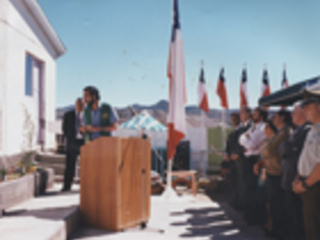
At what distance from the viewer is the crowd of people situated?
353cm

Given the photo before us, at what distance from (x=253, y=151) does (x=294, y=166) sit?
198 cm

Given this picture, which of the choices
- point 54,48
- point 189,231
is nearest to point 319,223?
point 189,231

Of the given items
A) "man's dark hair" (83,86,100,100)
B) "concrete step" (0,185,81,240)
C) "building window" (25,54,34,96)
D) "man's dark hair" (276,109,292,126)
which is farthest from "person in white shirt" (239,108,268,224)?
"building window" (25,54,34,96)

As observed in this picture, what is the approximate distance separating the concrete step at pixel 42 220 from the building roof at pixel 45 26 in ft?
19.6

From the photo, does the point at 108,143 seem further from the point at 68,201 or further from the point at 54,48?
the point at 54,48

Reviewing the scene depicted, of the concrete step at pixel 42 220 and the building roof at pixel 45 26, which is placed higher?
the building roof at pixel 45 26

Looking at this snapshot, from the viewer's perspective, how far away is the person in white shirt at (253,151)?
6.11 metres

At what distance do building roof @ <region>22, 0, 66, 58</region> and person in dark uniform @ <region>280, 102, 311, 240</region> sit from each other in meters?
8.01

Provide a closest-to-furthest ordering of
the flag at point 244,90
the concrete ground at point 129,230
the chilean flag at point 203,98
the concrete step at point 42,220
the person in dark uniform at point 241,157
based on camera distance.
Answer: the concrete step at point 42,220, the concrete ground at point 129,230, the person in dark uniform at point 241,157, the chilean flag at point 203,98, the flag at point 244,90

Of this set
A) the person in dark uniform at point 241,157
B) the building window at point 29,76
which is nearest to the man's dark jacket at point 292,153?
the person in dark uniform at point 241,157

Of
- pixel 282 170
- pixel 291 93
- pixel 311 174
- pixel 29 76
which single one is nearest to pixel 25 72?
pixel 29 76

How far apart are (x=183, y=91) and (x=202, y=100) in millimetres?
8606

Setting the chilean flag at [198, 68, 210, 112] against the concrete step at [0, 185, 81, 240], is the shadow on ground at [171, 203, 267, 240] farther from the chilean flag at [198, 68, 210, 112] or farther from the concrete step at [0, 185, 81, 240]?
the chilean flag at [198, 68, 210, 112]

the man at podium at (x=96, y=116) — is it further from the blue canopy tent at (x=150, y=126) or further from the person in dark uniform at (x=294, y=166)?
the blue canopy tent at (x=150, y=126)
